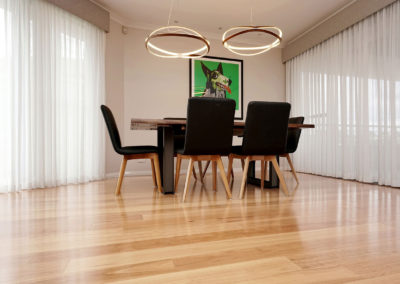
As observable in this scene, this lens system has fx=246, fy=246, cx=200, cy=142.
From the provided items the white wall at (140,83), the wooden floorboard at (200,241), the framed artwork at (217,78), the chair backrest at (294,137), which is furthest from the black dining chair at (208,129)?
the framed artwork at (217,78)

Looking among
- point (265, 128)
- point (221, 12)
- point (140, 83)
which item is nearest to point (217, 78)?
point (221, 12)

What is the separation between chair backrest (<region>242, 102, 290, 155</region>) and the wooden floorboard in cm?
52

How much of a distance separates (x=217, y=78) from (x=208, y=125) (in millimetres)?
2748

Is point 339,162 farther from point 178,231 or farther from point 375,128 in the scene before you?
point 178,231

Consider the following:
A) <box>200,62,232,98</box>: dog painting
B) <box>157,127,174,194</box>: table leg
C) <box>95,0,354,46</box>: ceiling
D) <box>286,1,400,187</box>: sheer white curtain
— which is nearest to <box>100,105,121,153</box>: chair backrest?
<box>157,127,174,194</box>: table leg

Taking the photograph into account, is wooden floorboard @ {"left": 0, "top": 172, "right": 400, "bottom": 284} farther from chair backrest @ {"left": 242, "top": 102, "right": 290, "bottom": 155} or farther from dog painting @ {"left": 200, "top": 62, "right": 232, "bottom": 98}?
dog painting @ {"left": 200, "top": 62, "right": 232, "bottom": 98}

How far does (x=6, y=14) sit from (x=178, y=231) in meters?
2.95

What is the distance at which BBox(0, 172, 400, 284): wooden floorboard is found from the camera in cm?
92

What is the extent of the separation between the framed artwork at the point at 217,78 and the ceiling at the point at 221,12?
60cm

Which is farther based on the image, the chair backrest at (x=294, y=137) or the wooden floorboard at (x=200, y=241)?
the chair backrest at (x=294, y=137)

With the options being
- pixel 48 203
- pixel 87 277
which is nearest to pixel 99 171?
pixel 48 203

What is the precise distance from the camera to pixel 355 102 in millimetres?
3594

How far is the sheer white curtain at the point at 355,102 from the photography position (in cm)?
305

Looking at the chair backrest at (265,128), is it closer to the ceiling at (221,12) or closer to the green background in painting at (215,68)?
the ceiling at (221,12)
